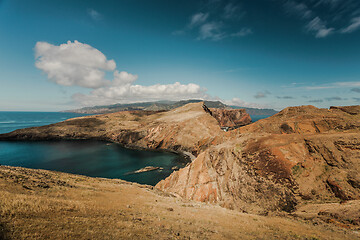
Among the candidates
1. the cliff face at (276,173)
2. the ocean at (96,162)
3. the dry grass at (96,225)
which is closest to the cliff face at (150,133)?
the ocean at (96,162)

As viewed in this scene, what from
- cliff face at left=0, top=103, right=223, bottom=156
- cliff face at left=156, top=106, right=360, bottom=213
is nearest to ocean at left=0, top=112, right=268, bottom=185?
cliff face at left=0, top=103, right=223, bottom=156

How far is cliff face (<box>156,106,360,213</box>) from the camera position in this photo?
23.7 meters

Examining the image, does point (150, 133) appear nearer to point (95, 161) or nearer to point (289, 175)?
point (95, 161)

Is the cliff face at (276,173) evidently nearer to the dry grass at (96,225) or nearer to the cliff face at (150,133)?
the dry grass at (96,225)

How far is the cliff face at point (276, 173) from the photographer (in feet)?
77.6

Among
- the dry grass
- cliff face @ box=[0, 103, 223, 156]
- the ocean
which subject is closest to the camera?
the dry grass

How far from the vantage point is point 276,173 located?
2820cm

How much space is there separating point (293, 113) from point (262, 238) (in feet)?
227

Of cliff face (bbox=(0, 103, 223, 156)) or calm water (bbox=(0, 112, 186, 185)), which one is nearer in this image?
calm water (bbox=(0, 112, 186, 185))

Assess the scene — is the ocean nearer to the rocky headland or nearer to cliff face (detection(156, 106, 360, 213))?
the rocky headland

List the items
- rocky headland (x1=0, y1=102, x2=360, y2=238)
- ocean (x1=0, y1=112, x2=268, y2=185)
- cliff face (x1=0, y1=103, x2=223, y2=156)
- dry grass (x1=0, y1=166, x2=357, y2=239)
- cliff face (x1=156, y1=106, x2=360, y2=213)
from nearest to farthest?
dry grass (x1=0, y1=166, x2=357, y2=239) < rocky headland (x1=0, y1=102, x2=360, y2=238) < cliff face (x1=156, y1=106, x2=360, y2=213) < ocean (x1=0, y1=112, x2=268, y2=185) < cliff face (x1=0, y1=103, x2=223, y2=156)

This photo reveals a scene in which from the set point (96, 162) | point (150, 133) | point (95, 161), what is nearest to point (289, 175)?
point (96, 162)

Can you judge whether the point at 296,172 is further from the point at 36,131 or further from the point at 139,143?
the point at 36,131

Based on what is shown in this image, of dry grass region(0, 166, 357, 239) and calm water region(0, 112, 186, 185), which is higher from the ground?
dry grass region(0, 166, 357, 239)
